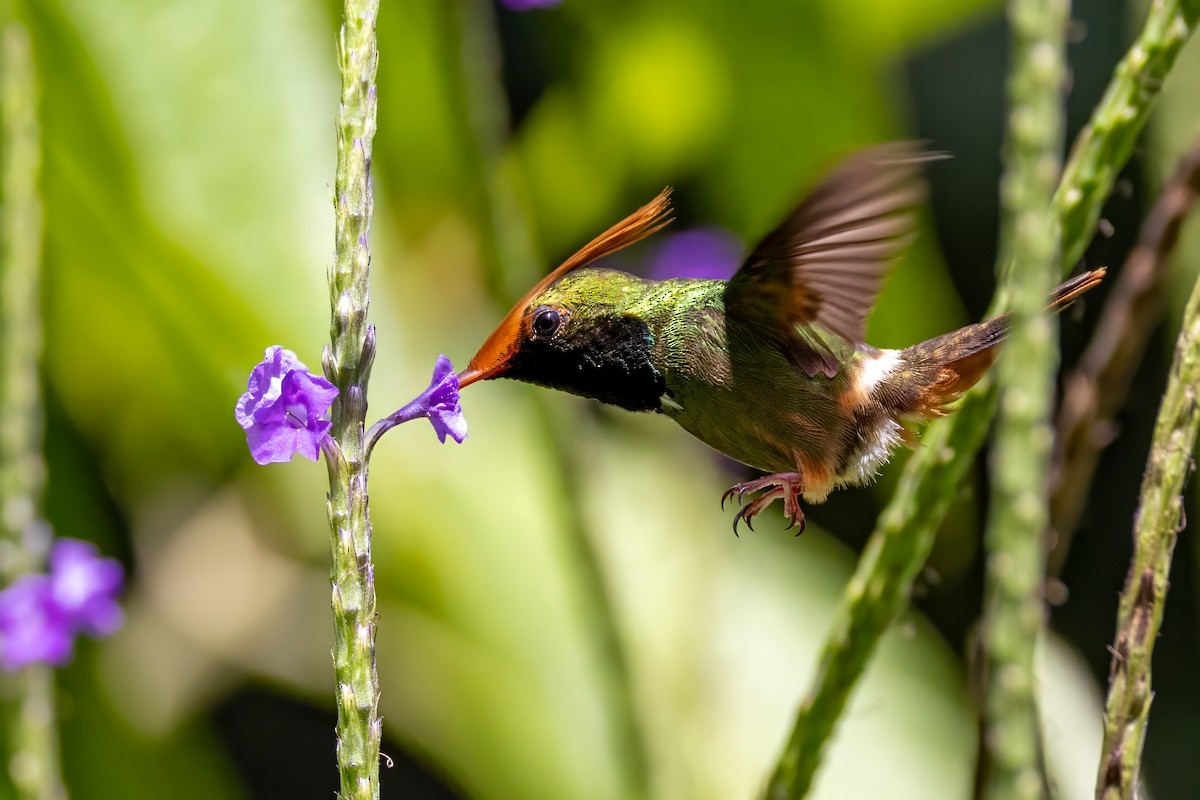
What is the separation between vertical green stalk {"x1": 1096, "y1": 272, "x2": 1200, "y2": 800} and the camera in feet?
3.06

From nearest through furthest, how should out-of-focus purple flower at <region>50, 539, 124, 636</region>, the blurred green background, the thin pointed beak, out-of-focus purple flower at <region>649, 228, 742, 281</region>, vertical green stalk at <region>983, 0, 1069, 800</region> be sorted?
1. vertical green stalk at <region>983, 0, 1069, 800</region>
2. the thin pointed beak
3. out-of-focus purple flower at <region>50, 539, 124, 636</region>
4. out-of-focus purple flower at <region>649, 228, 742, 281</region>
5. the blurred green background

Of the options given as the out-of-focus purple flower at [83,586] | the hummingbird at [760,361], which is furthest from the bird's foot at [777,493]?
the out-of-focus purple flower at [83,586]

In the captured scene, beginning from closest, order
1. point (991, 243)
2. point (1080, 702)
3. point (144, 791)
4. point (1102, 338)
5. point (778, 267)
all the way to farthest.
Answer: point (778, 267) → point (1102, 338) → point (1080, 702) → point (144, 791) → point (991, 243)

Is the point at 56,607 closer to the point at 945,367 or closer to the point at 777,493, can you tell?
the point at 777,493

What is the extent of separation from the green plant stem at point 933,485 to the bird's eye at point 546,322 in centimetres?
38

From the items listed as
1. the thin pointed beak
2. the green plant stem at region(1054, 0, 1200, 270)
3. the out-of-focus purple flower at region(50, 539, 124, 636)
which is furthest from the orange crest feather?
the out-of-focus purple flower at region(50, 539, 124, 636)

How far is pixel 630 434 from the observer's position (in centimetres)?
305

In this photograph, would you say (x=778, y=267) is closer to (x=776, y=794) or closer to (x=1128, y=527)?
(x=776, y=794)

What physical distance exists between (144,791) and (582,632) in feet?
3.32

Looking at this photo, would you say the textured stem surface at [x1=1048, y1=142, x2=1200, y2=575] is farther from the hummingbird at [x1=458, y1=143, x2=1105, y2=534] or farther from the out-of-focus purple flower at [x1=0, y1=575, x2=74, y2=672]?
the out-of-focus purple flower at [x1=0, y1=575, x2=74, y2=672]

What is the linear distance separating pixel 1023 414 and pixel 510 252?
1.48m

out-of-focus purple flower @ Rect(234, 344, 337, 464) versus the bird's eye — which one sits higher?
out-of-focus purple flower @ Rect(234, 344, 337, 464)

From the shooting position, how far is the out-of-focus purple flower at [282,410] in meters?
0.87

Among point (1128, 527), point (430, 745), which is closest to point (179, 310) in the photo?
point (430, 745)
